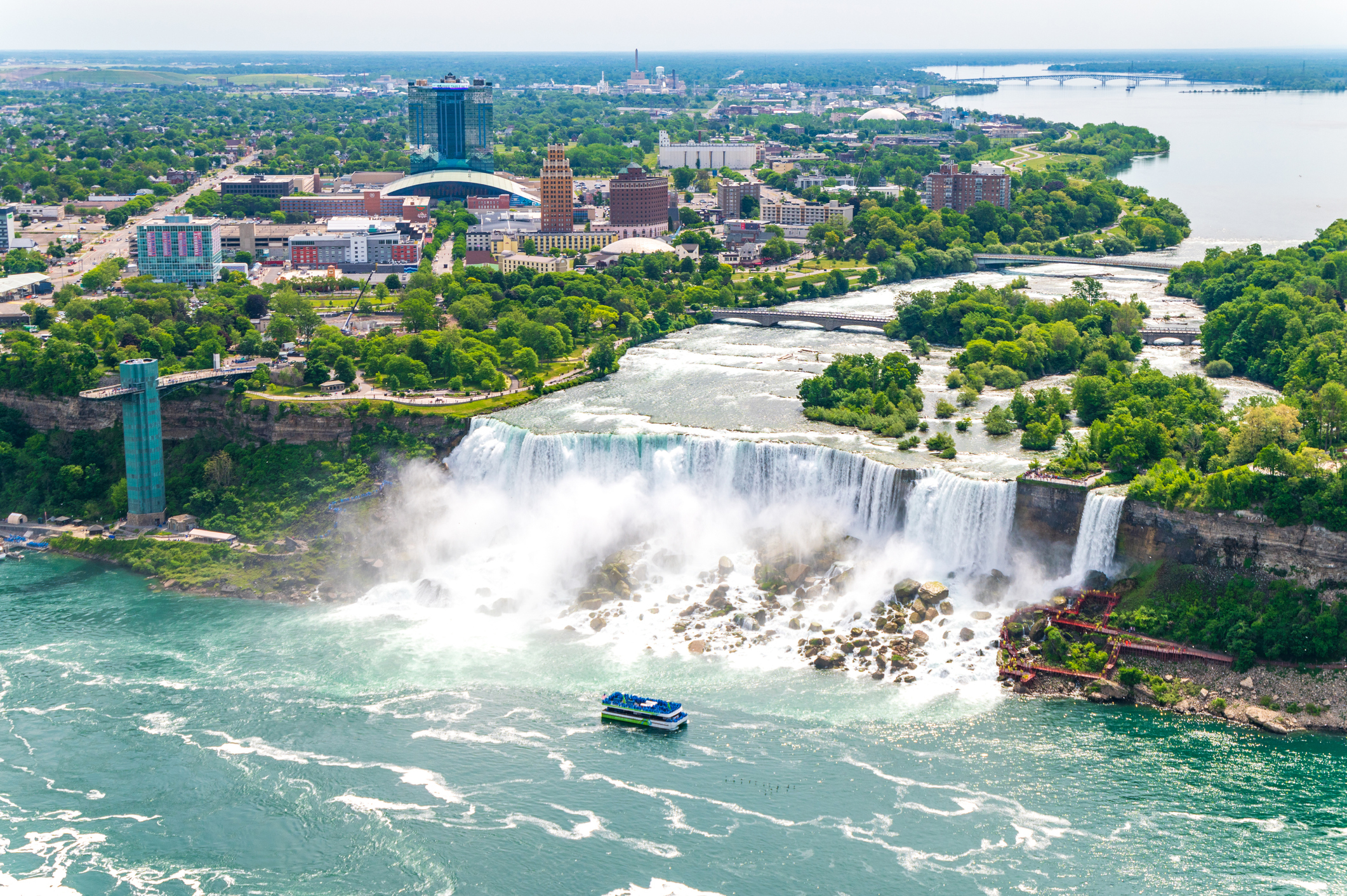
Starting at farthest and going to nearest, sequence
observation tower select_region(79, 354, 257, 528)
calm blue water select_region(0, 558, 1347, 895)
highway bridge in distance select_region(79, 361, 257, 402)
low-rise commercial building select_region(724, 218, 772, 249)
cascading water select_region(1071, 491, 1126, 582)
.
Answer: low-rise commercial building select_region(724, 218, 772, 249)
observation tower select_region(79, 354, 257, 528)
highway bridge in distance select_region(79, 361, 257, 402)
cascading water select_region(1071, 491, 1126, 582)
calm blue water select_region(0, 558, 1347, 895)

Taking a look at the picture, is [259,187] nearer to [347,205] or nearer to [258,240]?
[347,205]

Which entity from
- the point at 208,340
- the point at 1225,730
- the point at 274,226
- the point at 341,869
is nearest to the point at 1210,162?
the point at 274,226

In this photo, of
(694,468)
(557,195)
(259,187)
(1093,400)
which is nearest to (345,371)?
(694,468)

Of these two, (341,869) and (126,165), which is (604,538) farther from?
(126,165)

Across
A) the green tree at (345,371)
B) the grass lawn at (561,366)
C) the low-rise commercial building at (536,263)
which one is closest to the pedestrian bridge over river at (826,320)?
the low-rise commercial building at (536,263)

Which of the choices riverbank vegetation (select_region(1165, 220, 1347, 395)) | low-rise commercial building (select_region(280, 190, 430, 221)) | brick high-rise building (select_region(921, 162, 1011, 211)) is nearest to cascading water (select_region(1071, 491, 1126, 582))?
riverbank vegetation (select_region(1165, 220, 1347, 395))

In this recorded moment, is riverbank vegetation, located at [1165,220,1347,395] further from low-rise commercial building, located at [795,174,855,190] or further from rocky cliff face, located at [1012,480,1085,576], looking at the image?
low-rise commercial building, located at [795,174,855,190]
